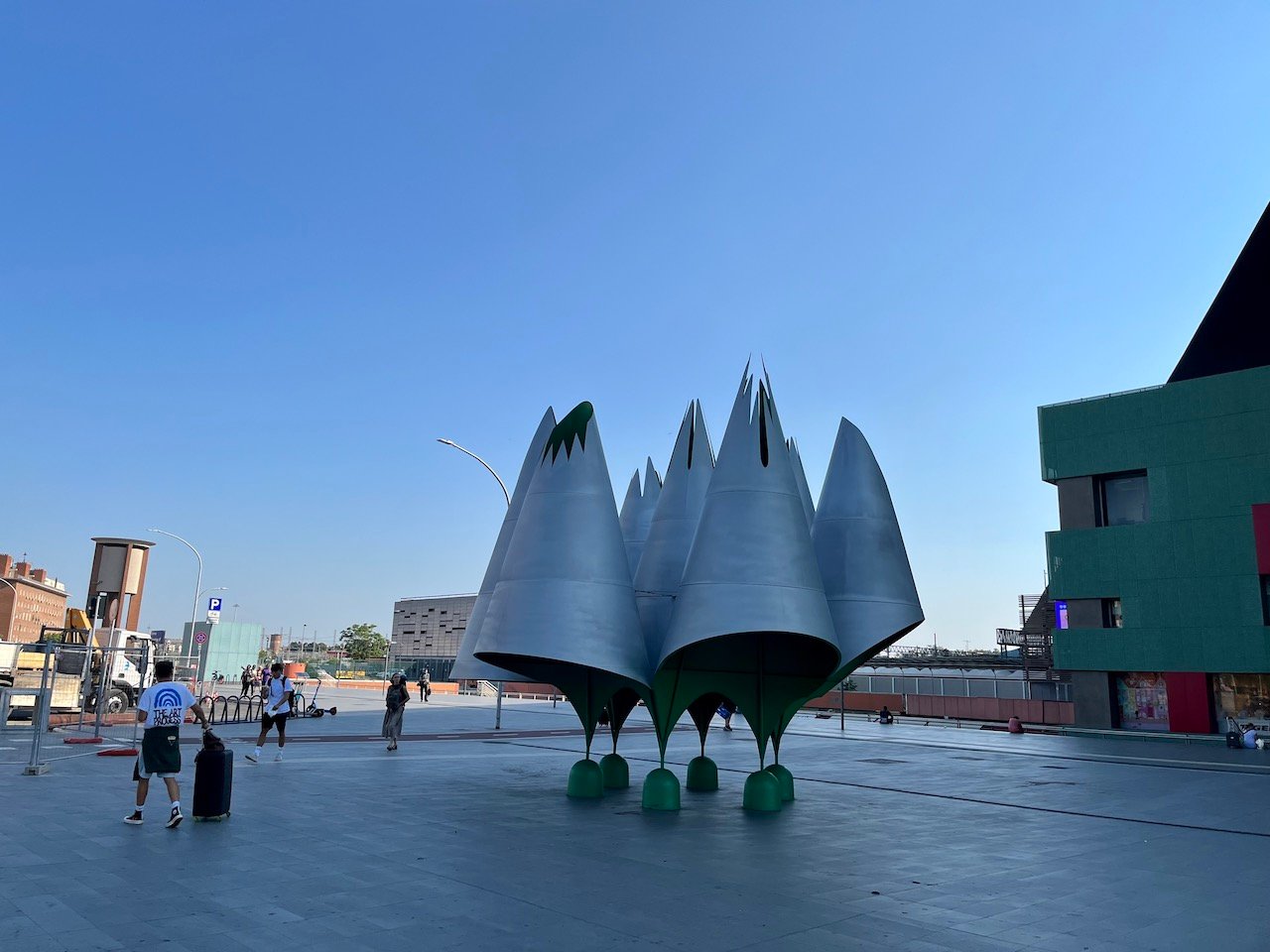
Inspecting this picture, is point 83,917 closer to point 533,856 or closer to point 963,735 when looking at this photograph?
point 533,856

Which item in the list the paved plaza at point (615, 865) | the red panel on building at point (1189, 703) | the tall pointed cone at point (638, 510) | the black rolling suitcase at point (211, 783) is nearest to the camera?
the paved plaza at point (615, 865)

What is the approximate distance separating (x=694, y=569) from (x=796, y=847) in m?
3.88

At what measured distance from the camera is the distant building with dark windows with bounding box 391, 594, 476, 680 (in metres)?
128

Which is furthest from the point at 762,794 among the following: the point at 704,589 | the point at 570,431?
the point at 570,431

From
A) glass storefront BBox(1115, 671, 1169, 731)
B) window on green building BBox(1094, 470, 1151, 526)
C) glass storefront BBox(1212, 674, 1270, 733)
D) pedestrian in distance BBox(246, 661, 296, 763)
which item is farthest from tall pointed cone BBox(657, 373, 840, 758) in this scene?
window on green building BBox(1094, 470, 1151, 526)

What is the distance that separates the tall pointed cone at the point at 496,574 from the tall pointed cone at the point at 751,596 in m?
3.29

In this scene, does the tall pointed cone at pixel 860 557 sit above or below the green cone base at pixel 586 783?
above

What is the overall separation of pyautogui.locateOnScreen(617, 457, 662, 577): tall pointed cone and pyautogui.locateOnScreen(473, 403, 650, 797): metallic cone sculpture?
Result: 4330 mm

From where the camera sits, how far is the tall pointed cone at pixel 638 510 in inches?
711

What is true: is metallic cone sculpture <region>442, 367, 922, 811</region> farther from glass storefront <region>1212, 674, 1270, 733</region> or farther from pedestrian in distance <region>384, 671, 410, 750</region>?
glass storefront <region>1212, 674, 1270, 733</region>

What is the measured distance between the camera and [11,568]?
111 meters

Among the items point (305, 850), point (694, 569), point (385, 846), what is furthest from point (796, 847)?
point (305, 850)

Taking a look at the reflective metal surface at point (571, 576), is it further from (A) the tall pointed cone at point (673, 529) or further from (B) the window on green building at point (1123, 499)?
(B) the window on green building at point (1123, 499)

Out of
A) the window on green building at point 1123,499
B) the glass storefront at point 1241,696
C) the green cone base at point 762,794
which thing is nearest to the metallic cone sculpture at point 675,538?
the green cone base at point 762,794
